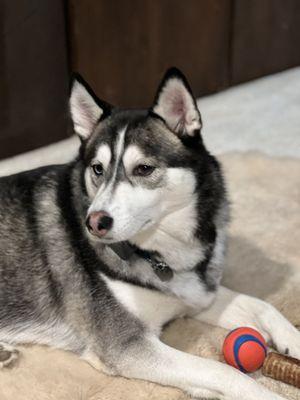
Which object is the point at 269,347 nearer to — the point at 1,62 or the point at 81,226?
the point at 81,226

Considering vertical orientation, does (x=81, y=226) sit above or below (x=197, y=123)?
below

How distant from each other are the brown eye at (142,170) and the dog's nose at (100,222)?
0.60 feet

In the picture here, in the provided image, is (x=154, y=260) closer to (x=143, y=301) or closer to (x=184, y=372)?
(x=143, y=301)

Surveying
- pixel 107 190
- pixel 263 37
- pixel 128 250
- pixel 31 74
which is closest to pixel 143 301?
pixel 128 250

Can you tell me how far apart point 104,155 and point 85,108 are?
23cm

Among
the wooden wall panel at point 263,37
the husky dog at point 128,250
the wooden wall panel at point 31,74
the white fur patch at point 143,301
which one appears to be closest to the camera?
the husky dog at point 128,250

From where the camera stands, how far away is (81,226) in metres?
2.01

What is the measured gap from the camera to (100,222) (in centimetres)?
171

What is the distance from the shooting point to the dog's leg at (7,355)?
2.00 metres

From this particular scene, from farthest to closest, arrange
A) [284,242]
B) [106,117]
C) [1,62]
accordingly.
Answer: [1,62]
[284,242]
[106,117]

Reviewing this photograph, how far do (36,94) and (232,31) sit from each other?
62.7 inches

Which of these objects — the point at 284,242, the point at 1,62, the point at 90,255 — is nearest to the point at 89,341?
the point at 90,255

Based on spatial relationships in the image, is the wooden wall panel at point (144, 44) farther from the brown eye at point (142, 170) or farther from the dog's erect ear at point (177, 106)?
the brown eye at point (142, 170)

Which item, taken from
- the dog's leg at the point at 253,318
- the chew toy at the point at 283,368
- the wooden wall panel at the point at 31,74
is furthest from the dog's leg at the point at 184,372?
the wooden wall panel at the point at 31,74
